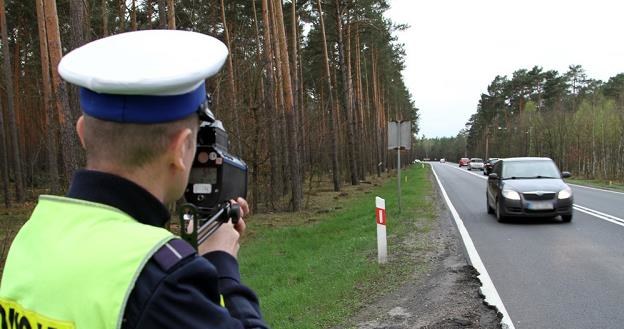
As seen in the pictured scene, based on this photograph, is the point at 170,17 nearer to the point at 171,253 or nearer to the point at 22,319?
the point at 22,319

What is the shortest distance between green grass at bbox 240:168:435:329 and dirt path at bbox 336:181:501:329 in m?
0.27

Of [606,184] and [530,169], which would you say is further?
[606,184]

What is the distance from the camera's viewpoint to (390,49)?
4834 centimetres

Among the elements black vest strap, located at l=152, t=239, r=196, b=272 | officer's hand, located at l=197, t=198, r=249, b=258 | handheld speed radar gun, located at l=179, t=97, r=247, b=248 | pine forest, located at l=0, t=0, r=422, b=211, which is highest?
pine forest, located at l=0, t=0, r=422, b=211

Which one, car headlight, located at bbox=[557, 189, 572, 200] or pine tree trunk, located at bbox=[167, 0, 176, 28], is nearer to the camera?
car headlight, located at bbox=[557, 189, 572, 200]

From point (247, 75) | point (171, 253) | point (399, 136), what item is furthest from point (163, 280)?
point (247, 75)

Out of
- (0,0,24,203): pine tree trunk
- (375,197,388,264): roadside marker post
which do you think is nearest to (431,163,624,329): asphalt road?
(375,197,388,264): roadside marker post

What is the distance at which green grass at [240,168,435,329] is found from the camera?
665 cm

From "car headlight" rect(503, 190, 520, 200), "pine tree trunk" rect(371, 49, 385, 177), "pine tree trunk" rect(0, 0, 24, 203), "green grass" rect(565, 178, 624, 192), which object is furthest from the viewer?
"pine tree trunk" rect(371, 49, 385, 177)

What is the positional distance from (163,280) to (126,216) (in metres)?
0.23

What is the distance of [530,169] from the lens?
14.5 m

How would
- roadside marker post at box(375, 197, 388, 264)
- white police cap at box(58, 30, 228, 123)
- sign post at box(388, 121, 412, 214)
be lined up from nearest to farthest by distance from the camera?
white police cap at box(58, 30, 228, 123) < roadside marker post at box(375, 197, 388, 264) < sign post at box(388, 121, 412, 214)

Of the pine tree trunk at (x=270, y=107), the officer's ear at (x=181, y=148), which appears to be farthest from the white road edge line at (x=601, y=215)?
the officer's ear at (x=181, y=148)

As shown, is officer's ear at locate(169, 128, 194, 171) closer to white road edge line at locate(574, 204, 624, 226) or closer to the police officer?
the police officer
